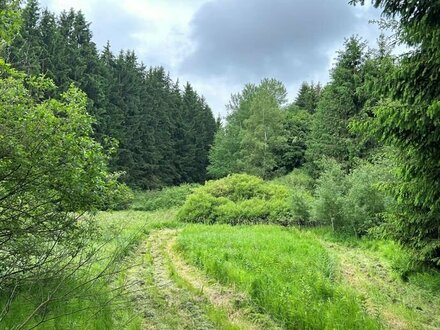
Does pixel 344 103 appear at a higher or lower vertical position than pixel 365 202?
higher

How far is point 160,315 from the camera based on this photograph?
243 inches

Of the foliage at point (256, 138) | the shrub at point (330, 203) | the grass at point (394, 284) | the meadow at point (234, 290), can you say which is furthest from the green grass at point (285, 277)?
the foliage at point (256, 138)

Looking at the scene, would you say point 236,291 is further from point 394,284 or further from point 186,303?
point 394,284

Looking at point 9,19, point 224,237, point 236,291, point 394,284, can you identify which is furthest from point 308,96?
point 9,19

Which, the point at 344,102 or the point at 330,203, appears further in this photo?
the point at 344,102

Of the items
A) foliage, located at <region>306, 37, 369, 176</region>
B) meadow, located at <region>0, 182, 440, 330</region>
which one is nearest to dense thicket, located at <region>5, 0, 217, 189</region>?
foliage, located at <region>306, 37, 369, 176</region>

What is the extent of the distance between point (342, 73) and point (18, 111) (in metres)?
23.7

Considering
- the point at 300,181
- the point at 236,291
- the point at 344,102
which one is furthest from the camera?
the point at 300,181

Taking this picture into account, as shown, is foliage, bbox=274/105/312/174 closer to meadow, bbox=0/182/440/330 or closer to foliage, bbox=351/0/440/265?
meadow, bbox=0/182/440/330

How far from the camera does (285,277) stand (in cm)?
779

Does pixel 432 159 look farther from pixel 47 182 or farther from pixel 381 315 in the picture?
pixel 47 182

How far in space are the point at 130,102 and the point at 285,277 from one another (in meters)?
38.1

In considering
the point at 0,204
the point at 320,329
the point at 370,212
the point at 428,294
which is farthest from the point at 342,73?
the point at 0,204

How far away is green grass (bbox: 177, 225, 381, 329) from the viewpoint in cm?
571
